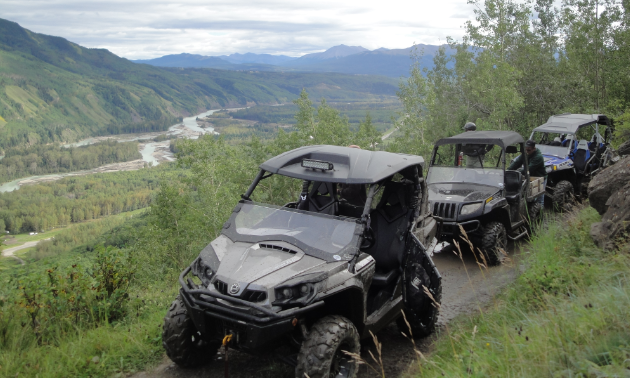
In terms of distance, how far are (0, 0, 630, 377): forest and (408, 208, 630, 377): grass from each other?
0.02 metres

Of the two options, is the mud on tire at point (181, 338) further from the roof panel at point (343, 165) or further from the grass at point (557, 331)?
the grass at point (557, 331)

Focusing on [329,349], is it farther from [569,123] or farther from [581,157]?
[569,123]

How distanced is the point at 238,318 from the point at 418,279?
90.5 inches

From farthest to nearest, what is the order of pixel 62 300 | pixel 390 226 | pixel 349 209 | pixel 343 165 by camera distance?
pixel 349 209
pixel 390 226
pixel 62 300
pixel 343 165

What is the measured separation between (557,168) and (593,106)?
13.7m

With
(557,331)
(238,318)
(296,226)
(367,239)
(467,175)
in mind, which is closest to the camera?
(557,331)

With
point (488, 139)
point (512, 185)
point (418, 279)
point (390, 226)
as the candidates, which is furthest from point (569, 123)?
point (418, 279)

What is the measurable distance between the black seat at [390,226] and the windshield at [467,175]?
3.44 metres

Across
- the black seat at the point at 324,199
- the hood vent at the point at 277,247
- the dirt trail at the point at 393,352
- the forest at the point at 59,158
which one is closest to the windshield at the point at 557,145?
the dirt trail at the point at 393,352

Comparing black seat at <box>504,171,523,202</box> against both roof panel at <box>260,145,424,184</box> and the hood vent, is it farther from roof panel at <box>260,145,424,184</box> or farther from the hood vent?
the hood vent

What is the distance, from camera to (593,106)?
22234 millimetres

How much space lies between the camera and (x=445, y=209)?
8.08 metres

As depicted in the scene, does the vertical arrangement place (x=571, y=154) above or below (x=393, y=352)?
above

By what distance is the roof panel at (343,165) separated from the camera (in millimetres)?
4707
